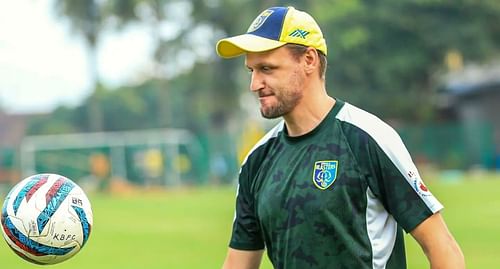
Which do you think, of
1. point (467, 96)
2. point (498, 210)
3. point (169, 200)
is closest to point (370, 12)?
point (467, 96)

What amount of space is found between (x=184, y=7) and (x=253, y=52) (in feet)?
166

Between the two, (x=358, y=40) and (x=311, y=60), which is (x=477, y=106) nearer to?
(x=358, y=40)

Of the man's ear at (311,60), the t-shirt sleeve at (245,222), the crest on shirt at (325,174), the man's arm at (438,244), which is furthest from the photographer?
the t-shirt sleeve at (245,222)

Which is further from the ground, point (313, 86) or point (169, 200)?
point (313, 86)

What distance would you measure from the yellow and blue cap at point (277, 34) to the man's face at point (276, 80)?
0.05 meters

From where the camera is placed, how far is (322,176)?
14.4 feet

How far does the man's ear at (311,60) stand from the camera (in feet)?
14.8

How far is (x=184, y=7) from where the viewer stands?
179ft

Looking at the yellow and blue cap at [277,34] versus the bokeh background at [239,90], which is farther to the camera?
the bokeh background at [239,90]

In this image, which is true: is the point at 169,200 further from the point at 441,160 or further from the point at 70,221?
the point at 70,221

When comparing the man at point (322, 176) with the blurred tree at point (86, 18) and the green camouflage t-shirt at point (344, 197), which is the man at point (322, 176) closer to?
the green camouflage t-shirt at point (344, 197)

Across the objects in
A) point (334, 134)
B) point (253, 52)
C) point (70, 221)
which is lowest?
point (70, 221)

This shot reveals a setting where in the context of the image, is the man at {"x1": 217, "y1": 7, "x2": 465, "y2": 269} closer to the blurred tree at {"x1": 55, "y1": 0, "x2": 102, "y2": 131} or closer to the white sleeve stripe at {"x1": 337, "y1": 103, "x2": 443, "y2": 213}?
the white sleeve stripe at {"x1": 337, "y1": 103, "x2": 443, "y2": 213}

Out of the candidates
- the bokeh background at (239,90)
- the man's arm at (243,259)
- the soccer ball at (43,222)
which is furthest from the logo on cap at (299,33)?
the bokeh background at (239,90)
